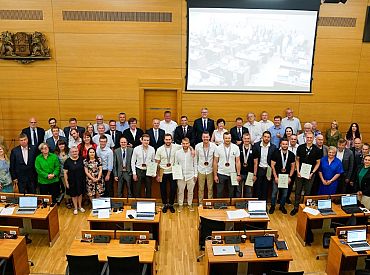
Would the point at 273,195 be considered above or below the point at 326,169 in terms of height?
below

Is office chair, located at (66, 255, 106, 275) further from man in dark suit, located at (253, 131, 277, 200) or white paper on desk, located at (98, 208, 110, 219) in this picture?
man in dark suit, located at (253, 131, 277, 200)

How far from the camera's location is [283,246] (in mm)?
5254

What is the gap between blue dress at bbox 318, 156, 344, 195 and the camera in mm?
7004

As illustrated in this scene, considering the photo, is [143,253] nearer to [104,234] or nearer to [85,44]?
[104,234]

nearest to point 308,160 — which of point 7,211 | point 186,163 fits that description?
point 186,163

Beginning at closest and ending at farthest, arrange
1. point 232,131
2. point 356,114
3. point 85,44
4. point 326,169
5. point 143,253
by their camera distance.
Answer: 1. point 143,253
2. point 326,169
3. point 232,131
4. point 85,44
5. point 356,114

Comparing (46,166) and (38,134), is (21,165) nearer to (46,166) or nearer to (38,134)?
(46,166)

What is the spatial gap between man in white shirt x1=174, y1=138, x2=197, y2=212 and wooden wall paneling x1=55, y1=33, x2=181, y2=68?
302 centimetres

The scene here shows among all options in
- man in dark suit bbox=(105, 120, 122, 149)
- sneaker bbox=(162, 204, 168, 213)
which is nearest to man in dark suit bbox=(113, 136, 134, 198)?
man in dark suit bbox=(105, 120, 122, 149)

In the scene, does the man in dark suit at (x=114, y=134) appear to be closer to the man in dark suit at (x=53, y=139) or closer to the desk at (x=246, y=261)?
the man in dark suit at (x=53, y=139)

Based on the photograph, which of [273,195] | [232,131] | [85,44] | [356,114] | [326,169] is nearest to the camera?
[326,169]

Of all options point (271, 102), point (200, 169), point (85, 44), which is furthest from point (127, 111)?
point (271, 102)

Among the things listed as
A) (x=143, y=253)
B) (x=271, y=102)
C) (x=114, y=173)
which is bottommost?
(x=143, y=253)

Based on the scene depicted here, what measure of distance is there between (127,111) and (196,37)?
2608 mm
